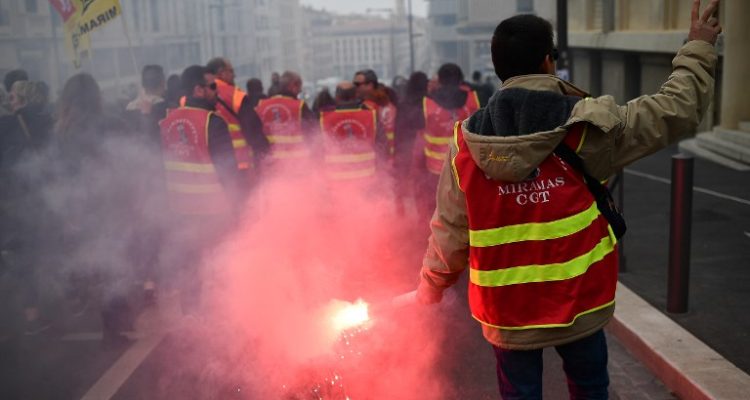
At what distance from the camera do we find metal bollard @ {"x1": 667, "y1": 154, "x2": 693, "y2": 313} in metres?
5.15

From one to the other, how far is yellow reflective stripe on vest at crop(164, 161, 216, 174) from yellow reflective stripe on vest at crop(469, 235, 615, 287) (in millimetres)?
3463

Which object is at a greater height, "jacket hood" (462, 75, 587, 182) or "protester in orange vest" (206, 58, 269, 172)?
"jacket hood" (462, 75, 587, 182)

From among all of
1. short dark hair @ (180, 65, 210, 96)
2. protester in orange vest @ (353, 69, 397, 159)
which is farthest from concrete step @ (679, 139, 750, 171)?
short dark hair @ (180, 65, 210, 96)

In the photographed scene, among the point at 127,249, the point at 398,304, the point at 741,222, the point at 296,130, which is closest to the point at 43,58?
the point at 296,130

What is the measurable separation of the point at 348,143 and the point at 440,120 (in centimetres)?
92

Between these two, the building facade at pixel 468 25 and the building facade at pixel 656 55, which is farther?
the building facade at pixel 468 25

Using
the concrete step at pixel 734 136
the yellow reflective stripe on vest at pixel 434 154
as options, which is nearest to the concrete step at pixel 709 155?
the concrete step at pixel 734 136

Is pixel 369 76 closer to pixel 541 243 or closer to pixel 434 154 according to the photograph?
pixel 434 154

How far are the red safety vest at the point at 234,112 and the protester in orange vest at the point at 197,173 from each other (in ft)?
3.52

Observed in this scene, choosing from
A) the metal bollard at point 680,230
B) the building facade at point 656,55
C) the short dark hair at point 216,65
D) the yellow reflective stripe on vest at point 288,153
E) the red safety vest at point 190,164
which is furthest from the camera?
the building facade at point 656,55

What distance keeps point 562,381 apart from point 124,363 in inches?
102

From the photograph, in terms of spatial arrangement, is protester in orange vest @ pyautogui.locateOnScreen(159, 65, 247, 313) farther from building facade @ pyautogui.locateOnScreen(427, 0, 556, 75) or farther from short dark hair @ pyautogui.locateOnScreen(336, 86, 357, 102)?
building facade @ pyautogui.locateOnScreen(427, 0, 556, 75)

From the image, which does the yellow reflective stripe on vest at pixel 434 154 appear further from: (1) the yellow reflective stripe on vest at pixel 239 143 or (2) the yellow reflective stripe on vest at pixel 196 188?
(2) the yellow reflective stripe on vest at pixel 196 188

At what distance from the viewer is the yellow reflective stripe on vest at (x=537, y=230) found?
2.60m
